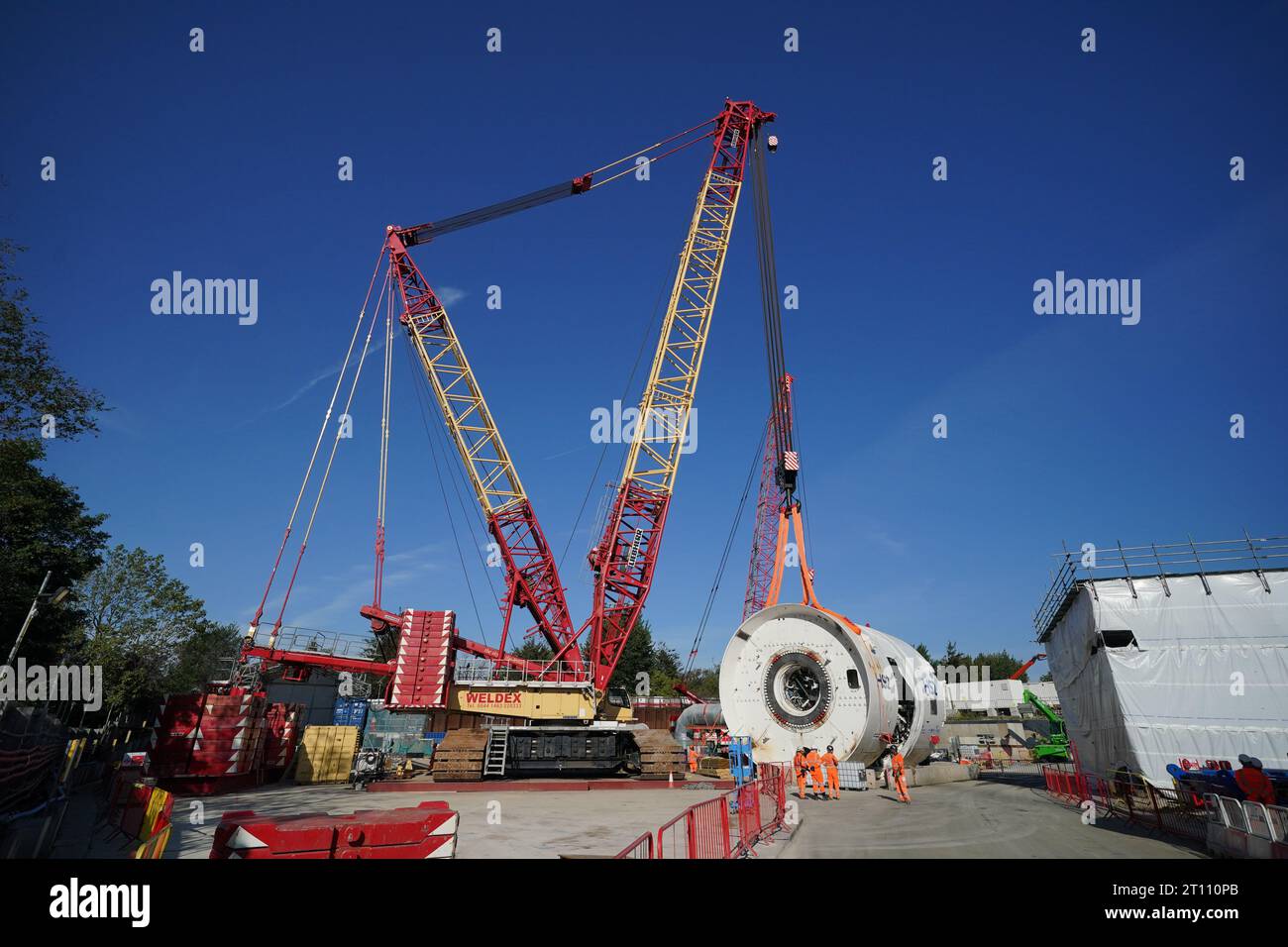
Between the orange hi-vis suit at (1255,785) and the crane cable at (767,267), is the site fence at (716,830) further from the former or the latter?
the crane cable at (767,267)

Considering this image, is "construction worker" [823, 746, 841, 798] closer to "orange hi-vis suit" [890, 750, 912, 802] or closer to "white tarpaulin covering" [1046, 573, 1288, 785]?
"orange hi-vis suit" [890, 750, 912, 802]

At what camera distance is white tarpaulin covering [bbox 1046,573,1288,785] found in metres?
15.6

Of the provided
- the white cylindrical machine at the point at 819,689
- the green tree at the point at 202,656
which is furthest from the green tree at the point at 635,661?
the white cylindrical machine at the point at 819,689

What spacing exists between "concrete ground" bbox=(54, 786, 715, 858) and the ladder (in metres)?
1.71

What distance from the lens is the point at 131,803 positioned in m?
12.2

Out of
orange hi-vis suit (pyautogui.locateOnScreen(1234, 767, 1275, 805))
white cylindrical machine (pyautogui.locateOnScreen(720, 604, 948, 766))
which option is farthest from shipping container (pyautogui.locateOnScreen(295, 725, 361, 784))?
orange hi-vis suit (pyautogui.locateOnScreen(1234, 767, 1275, 805))

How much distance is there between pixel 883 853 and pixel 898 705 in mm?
13154

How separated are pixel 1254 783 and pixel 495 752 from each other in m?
18.0

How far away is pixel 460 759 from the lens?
1952 cm

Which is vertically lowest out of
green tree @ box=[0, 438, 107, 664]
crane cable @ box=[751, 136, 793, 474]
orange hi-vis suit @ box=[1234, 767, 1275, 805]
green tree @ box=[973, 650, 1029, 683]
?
green tree @ box=[973, 650, 1029, 683]

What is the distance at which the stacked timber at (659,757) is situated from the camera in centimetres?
2047

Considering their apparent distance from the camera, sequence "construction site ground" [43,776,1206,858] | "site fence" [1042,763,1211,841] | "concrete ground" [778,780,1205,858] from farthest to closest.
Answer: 1. "site fence" [1042,763,1211,841]
2. "construction site ground" [43,776,1206,858]
3. "concrete ground" [778,780,1205,858]
